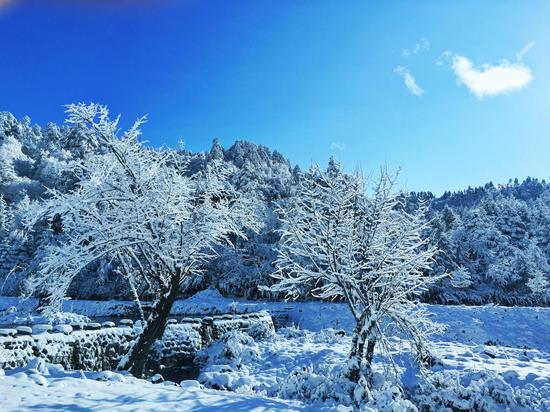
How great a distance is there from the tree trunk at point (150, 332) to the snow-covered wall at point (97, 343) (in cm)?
379

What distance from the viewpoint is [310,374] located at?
34.9ft

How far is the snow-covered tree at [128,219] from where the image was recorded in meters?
9.36

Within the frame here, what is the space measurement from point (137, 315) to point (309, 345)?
23.1 metres

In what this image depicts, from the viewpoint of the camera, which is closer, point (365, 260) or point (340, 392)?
point (340, 392)

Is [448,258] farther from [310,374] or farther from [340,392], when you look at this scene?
[340,392]

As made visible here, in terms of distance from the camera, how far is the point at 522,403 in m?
10.4

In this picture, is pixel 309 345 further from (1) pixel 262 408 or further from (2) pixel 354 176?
(1) pixel 262 408

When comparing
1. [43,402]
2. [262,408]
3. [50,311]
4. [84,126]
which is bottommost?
[262,408]

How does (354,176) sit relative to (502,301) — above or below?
above

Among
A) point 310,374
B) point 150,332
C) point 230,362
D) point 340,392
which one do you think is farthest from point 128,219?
point 230,362

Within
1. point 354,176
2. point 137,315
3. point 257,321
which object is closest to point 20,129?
point 137,315

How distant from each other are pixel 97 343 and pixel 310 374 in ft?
30.2

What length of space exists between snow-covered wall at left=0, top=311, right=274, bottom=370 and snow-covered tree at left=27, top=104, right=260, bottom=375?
2736 millimetres

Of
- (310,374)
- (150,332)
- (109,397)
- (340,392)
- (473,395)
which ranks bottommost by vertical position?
(473,395)
